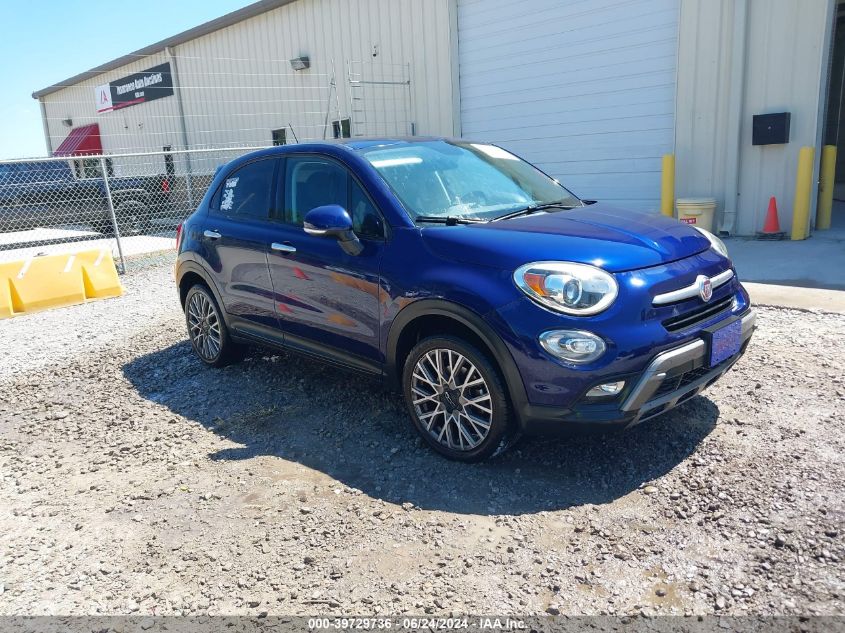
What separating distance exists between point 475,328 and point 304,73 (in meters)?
15.4

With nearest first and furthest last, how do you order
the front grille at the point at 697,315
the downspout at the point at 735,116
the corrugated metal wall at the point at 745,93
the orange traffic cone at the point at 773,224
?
1. the front grille at the point at 697,315
2. the corrugated metal wall at the point at 745,93
3. the downspout at the point at 735,116
4. the orange traffic cone at the point at 773,224

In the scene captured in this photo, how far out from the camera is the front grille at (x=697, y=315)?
3254mm

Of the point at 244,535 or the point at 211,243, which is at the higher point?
the point at 211,243

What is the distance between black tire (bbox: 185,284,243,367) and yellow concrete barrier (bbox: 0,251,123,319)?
3.52 meters

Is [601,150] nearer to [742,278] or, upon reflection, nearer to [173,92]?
[742,278]

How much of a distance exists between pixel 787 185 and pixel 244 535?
8816mm

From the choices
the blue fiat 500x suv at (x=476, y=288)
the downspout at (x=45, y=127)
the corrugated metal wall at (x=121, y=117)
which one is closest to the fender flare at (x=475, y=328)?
the blue fiat 500x suv at (x=476, y=288)

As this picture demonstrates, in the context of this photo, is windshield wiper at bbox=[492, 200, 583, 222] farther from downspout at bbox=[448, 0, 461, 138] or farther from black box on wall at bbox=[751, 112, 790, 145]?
downspout at bbox=[448, 0, 461, 138]

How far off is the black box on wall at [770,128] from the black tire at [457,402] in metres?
7.49

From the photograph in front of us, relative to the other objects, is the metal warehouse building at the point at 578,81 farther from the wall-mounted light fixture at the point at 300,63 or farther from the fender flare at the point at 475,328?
the fender flare at the point at 475,328

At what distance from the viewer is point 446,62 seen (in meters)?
13.3

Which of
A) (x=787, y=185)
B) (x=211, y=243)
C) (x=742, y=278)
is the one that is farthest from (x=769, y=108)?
(x=211, y=243)

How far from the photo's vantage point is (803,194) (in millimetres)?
8828

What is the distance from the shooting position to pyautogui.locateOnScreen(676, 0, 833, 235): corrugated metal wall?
8711 millimetres
